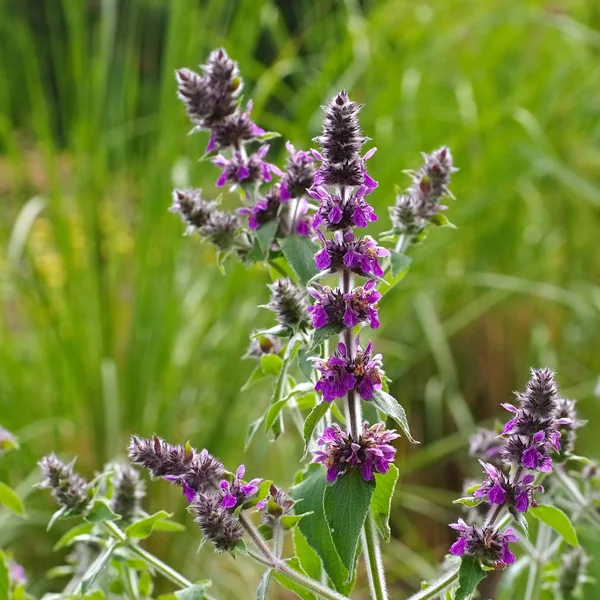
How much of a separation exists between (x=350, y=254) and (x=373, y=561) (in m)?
0.23

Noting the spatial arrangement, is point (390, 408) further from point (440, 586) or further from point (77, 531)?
point (77, 531)

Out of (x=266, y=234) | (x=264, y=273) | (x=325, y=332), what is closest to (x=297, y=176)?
(x=266, y=234)

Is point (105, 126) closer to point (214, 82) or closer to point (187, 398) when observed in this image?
point (187, 398)

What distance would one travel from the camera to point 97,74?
1.87 meters

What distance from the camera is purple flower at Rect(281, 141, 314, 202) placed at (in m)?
0.64

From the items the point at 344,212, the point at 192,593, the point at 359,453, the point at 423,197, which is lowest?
the point at 192,593

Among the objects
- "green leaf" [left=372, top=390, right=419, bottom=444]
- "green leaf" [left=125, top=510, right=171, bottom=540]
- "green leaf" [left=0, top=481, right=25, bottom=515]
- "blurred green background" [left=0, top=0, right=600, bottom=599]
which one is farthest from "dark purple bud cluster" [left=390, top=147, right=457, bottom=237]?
"blurred green background" [left=0, top=0, right=600, bottom=599]

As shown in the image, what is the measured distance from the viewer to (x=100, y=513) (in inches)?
25.1

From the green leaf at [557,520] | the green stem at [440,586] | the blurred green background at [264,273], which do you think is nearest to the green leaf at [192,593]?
the green stem at [440,586]

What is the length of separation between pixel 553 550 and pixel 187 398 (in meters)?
1.22

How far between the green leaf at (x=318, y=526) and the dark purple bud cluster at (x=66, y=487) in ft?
0.55

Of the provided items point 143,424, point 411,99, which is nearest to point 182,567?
point 143,424

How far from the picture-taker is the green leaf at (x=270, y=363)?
28.0 inches

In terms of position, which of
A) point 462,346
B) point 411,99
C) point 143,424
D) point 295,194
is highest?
point 411,99
